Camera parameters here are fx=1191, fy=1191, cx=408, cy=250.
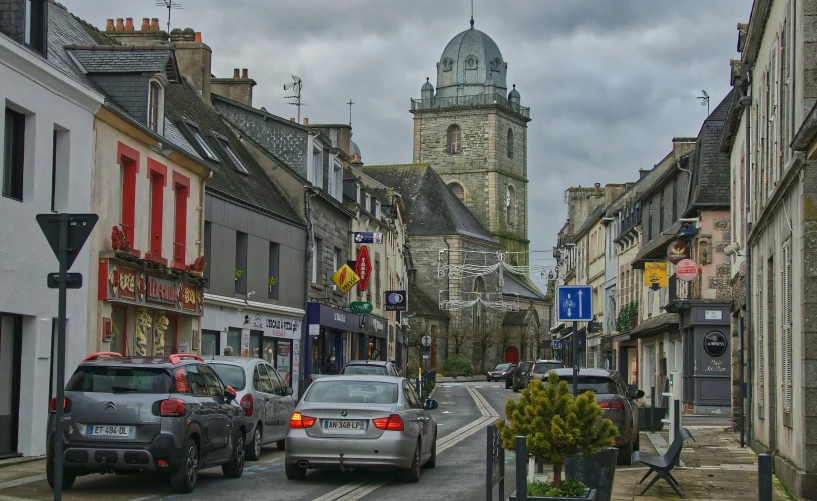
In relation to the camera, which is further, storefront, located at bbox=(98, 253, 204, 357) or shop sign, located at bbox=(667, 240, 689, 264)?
shop sign, located at bbox=(667, 240, 689, 264)

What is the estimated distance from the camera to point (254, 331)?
3191 centimetres

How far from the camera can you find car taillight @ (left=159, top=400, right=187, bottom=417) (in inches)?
522

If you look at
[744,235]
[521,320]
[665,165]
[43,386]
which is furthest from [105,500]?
[521,320]

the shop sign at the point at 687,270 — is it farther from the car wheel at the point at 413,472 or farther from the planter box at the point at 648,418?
the car wheel at the point at 413,472

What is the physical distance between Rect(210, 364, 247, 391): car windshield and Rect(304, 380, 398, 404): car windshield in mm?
2415

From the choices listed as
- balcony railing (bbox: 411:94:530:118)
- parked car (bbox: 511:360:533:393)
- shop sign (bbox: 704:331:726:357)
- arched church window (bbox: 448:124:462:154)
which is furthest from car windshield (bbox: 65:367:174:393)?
arched church window (bbox: 448:124:462:154)

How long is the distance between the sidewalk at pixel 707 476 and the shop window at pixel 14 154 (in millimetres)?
9550

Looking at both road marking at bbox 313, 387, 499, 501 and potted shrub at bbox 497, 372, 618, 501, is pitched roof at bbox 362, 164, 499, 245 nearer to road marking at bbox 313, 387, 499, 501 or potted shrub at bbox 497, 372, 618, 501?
road marking at bbox 313, 387, 499, 501

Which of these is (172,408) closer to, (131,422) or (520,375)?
(131,422)

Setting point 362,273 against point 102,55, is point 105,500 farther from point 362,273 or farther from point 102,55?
point 362,273

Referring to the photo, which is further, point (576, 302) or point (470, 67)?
point (470, 67)

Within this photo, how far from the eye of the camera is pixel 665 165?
173 feet

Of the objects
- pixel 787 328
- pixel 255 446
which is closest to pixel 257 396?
pixel 255 446

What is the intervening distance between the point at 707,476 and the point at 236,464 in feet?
20.8
